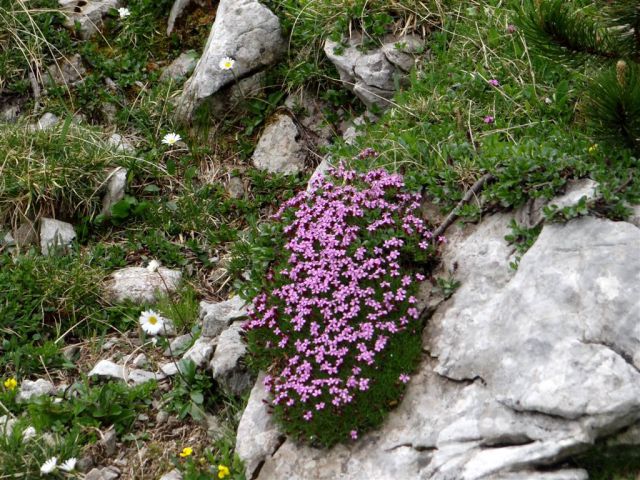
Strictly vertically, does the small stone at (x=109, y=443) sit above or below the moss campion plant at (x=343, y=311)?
below

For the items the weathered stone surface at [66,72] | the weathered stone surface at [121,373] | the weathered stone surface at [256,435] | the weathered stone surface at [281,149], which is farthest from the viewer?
the weathered stone surface at [66,72]

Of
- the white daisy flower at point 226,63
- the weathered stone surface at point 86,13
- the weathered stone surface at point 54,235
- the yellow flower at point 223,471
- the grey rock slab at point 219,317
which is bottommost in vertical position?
the weathered stone surface at point 54,235

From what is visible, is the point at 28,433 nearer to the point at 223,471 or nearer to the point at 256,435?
the point at 223,471

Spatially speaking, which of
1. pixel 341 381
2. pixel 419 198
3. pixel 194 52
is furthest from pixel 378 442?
pixel 194 52

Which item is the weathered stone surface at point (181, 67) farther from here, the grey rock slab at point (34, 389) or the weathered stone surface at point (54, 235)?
the grey rock slab at point (34, 389)

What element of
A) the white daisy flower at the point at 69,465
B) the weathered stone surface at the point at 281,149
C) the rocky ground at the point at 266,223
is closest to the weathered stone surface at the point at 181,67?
the rocky ground at the point at 266,223

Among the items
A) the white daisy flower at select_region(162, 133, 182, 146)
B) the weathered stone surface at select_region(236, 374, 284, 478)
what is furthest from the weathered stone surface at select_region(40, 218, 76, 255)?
the weathered stone surface at select_region(236, 374, 284, 478)

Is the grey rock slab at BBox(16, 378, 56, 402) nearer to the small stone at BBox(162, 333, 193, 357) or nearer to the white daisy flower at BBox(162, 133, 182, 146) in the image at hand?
the small stone at BBox(162, 333, 193, 357)
